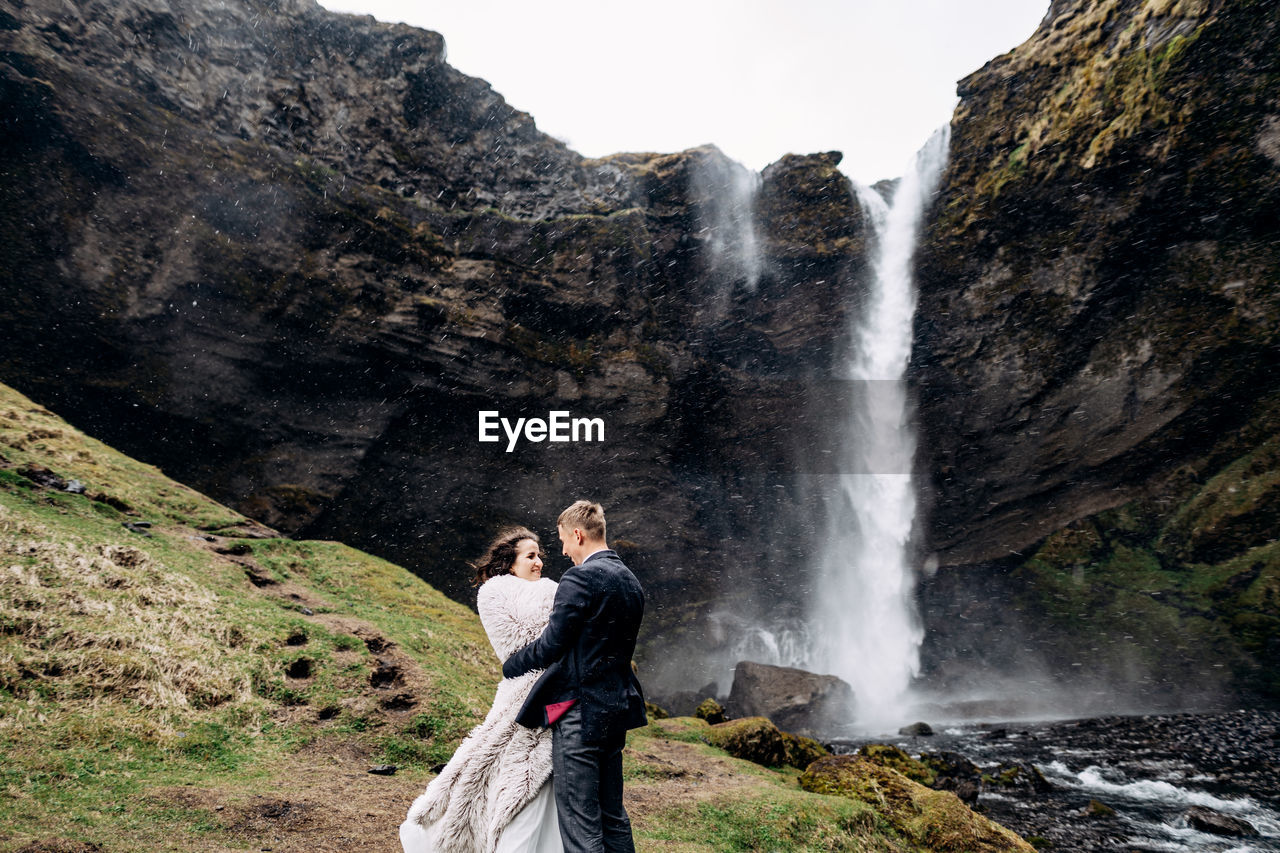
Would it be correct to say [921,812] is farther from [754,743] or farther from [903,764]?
[903,764]

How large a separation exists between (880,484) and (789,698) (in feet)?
47.8

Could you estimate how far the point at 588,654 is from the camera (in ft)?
9.38

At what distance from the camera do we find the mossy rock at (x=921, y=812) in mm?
7730

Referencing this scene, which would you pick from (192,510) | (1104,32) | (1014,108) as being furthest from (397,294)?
(1104,32)

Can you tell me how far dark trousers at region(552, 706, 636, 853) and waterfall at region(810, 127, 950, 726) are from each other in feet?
104

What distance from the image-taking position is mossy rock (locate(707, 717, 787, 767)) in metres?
12.2

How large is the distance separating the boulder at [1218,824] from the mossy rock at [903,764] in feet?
14.4

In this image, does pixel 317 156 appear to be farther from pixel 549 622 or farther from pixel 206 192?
pixel 549 622

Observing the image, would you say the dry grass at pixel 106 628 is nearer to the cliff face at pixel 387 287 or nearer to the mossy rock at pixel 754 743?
the mossy rock at pixel 754 743

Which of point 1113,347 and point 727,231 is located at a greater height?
point 727,231

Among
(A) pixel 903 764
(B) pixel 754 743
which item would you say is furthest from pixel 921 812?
(A) pixel 903 764

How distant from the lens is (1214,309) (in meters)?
24.3

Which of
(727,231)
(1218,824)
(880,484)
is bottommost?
(1218,824)

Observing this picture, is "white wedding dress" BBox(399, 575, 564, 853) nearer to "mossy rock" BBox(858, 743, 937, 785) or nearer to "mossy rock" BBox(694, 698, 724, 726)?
"mossy rock" BBox(858, 743, 937, 785)
